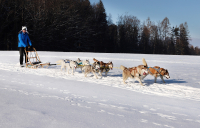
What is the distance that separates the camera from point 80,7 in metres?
35.8

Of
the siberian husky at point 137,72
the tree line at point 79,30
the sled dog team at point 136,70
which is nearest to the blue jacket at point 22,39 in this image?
the sled dog team at point 136,70

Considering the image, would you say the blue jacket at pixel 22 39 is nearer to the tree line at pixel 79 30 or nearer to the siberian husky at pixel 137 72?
the siberian husky at pixel 137 72

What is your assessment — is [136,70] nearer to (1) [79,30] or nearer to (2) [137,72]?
(2) [137,72]

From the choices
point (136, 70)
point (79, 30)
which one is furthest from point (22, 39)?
point (79, 30)

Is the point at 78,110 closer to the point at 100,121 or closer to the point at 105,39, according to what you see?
the point at 100,121

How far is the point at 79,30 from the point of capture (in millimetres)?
32625

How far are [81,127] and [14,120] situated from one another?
0.72 m

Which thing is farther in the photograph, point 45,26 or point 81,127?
point 45,26

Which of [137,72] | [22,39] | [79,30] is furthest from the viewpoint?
[79,30]

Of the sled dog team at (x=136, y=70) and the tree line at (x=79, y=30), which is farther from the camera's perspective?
the tree line at (x=79, y=30)

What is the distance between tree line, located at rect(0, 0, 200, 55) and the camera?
24.8 metres

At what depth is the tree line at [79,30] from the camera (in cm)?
2475

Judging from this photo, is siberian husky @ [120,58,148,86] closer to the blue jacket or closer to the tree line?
the blue jacket

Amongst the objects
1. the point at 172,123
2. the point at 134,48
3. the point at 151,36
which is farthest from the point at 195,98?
the point at 151,36
